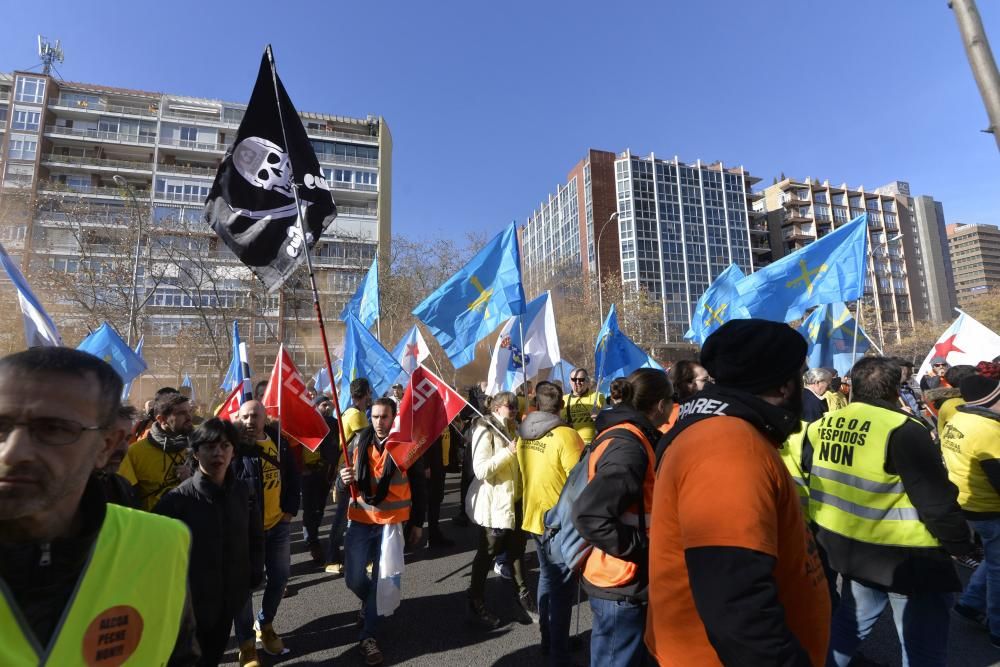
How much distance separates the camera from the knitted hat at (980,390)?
12.4 feet

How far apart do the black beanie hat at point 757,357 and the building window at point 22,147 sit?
69.1 m

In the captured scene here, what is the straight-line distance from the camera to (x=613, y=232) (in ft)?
242

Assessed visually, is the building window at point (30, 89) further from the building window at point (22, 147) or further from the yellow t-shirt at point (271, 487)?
the yellow t-shirt at point (271, 487)

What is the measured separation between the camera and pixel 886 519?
2.89 m

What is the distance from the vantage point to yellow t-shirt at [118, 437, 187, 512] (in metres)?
4.18

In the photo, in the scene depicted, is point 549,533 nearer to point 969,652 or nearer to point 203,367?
point 969,652

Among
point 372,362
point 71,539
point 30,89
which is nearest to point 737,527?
point 71,539

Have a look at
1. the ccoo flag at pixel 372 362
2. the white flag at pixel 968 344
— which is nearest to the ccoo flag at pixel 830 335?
the white flag at pixel 968 344

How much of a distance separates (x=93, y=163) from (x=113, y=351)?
56.9 metres

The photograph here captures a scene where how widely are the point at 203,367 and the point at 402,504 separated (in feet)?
111

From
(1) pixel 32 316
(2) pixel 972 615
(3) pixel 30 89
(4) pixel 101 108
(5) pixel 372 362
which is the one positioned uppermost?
(3) pixel 30 89

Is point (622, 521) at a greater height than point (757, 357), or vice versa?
point (757, 357)

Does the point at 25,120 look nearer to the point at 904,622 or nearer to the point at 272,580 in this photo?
the point at 272,580

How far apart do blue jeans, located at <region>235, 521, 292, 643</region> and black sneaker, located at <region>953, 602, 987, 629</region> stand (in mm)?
5380
